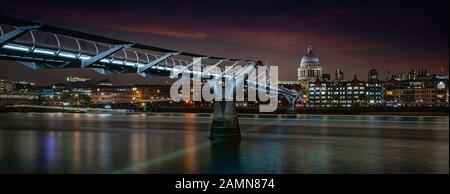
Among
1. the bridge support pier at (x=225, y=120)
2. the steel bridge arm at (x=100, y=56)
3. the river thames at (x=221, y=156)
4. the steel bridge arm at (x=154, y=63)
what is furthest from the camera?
the bridge support pier at (x=225, y=120)

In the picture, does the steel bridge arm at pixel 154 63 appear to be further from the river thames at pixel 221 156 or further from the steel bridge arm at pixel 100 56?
the steel bridge arm at pixel 100 56

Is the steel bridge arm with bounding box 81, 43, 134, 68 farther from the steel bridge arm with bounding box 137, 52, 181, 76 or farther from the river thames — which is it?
the steel bridge arm with bounding box 137, 52, 181, 76

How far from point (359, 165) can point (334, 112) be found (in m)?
132

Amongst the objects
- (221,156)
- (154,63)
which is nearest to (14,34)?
(154,63)

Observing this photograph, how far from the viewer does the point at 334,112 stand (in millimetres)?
165875

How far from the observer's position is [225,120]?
47844 millimetres

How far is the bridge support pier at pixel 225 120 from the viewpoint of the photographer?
46.9m

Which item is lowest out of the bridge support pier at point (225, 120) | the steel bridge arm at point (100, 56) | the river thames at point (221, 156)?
the river thames at point (221, 156)

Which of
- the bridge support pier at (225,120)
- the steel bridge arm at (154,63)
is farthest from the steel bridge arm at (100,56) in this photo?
the bridge support pier at (225,120)

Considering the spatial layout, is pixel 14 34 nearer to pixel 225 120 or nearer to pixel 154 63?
pixel 154 63

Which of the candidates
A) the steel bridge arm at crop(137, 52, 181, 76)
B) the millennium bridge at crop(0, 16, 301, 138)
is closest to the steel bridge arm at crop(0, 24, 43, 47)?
the millennium bridge at crop(0, 16, 301, 138)

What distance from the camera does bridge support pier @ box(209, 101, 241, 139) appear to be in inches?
1847
